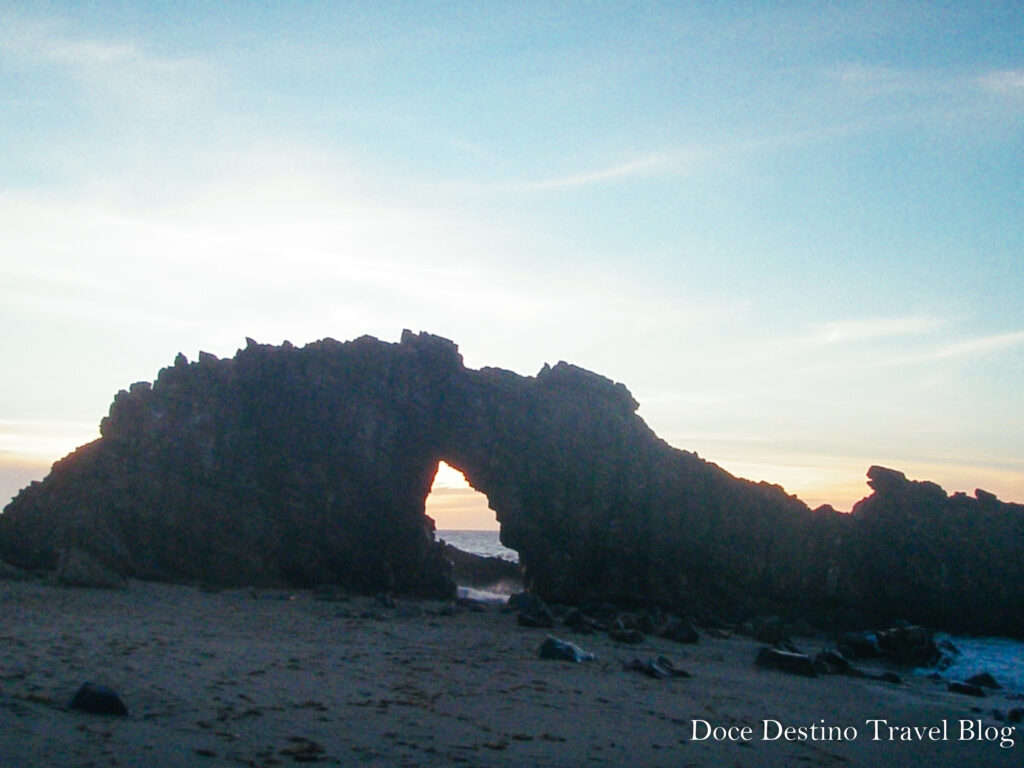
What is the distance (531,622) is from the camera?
26672 mm

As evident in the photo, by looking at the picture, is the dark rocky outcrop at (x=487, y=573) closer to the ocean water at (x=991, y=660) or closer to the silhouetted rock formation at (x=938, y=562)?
the silhouetted rock formation at (x=938, y=562)

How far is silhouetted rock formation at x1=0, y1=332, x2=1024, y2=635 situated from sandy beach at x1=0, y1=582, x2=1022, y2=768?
943cm

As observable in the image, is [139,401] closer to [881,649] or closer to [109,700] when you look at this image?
[109,700]

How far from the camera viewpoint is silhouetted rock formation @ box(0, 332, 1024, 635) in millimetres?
34031

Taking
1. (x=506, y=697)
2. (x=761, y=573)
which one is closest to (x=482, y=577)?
(x=761, y=573)

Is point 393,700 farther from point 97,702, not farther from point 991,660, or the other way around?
point 991,660

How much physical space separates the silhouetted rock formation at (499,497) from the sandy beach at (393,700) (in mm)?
9427

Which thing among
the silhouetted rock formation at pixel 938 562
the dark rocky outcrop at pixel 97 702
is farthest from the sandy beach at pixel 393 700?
the silhouetted rock formation at pixel 938 562

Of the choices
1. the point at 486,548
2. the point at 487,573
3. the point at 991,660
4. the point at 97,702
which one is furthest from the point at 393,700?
the point at 486,548

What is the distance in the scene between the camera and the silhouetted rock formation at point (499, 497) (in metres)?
34.0

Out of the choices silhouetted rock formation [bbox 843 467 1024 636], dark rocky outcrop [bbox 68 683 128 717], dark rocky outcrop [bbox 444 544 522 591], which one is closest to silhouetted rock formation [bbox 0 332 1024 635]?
silhouetted rock formation [bbox 843 467 1024 636]

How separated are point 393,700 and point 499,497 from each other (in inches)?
874

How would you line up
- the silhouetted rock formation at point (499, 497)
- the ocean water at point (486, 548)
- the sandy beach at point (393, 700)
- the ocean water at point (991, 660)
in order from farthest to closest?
the ocean water at point (486, 548) → the silhouetted rock formation at point (499, 497) → the ocean water at point (991, 660) → the sandy beach at point (393, 700)

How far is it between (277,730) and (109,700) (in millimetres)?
2251
